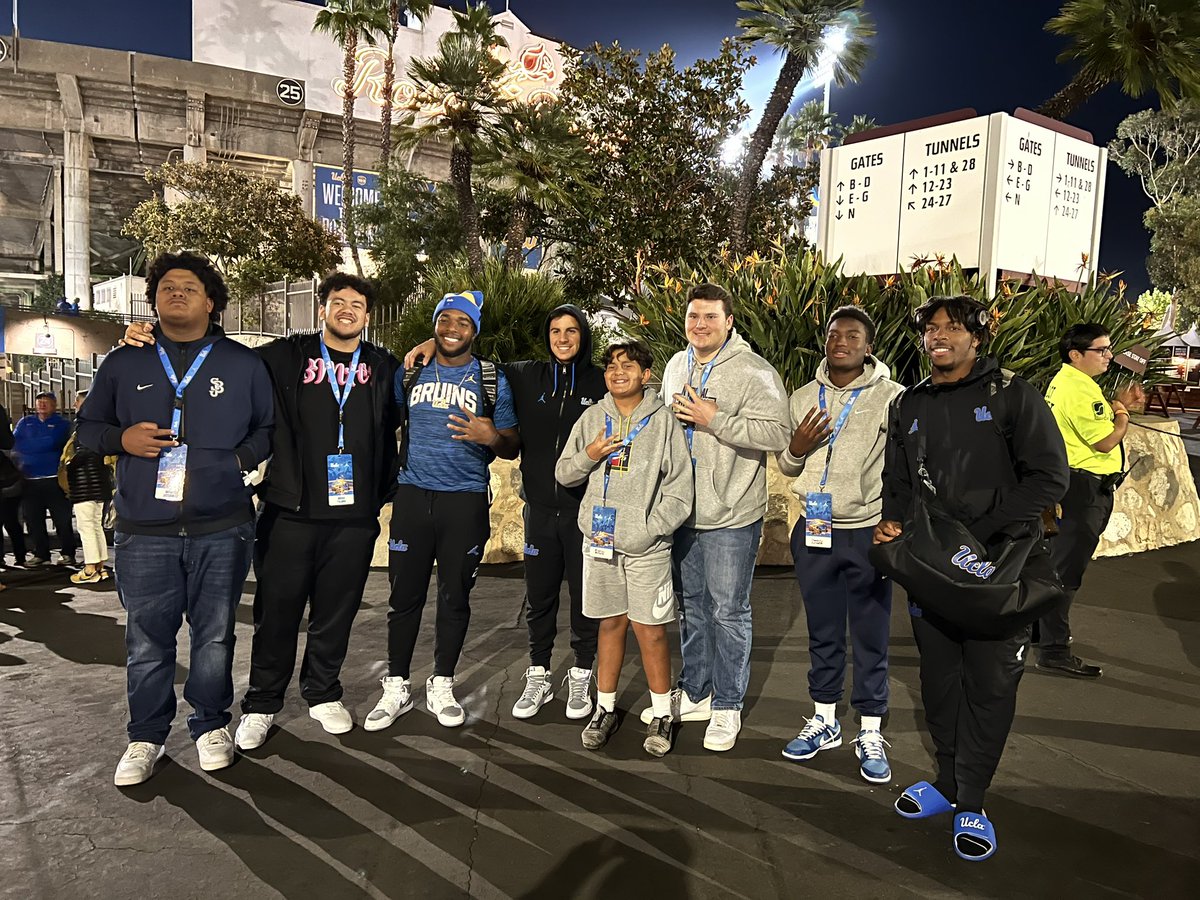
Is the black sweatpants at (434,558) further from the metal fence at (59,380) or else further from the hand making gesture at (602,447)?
the metal fence at (59,380)

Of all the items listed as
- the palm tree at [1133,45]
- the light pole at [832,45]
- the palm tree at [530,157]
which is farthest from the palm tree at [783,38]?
the palm tree at [1133,45]

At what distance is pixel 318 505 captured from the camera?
3.50 metres

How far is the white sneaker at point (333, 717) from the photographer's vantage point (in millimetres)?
3641

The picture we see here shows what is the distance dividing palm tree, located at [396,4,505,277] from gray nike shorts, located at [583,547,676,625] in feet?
50.1

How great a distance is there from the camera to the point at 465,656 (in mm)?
4816

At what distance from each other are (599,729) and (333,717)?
120 centimetres

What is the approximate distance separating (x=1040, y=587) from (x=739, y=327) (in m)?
4.97

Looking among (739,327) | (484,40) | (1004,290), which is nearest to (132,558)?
(739,327)

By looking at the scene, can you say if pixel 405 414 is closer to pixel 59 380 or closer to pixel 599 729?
pixel 599 729

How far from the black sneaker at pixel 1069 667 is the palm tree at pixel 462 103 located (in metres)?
15.1

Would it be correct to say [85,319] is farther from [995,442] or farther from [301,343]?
[995,442]

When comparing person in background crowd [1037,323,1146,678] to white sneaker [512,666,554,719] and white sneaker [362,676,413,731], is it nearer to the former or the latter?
white sneaker [512,666,554,719]

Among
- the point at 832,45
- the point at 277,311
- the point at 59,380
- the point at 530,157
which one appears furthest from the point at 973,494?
the point at 277,311

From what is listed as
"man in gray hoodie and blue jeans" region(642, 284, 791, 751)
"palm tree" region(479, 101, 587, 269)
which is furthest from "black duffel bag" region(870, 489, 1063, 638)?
"palm tree" region(479, 101, 587, 269)
